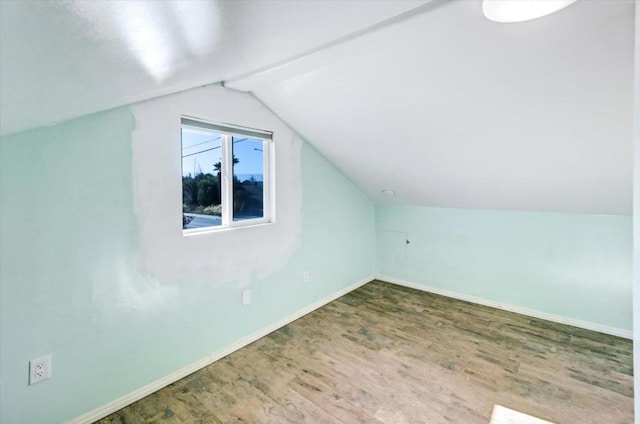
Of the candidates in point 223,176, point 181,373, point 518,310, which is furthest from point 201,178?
point 518,310

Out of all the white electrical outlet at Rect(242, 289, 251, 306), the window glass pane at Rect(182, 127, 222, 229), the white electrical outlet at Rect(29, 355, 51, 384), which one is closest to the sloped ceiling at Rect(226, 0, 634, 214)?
the window glass pane at Rect(182, 127, 222, 229)

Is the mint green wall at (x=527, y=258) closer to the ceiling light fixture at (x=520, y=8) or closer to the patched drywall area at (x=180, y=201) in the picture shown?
the patched drywall area at (x=180, y=201)

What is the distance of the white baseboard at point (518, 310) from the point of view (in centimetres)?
279

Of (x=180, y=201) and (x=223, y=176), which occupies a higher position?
(x=223, y=176)

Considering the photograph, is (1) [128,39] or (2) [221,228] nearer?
(1) [128,39]

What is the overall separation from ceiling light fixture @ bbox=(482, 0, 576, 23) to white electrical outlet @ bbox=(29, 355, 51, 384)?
2689mm

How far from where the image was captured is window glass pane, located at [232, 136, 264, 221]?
104 inches

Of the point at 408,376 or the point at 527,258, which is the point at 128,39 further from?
the point at 527,258

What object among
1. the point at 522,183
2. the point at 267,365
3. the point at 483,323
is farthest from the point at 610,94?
the point at 267,365

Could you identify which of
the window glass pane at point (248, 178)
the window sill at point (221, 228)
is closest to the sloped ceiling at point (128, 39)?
the window sill at point (221, 228)

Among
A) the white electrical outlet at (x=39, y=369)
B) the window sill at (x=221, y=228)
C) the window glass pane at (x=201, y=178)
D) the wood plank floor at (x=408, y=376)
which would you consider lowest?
the wood plank floor at (x=408, y=376)

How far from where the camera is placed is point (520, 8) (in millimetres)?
1256

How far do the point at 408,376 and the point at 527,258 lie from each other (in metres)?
1.87

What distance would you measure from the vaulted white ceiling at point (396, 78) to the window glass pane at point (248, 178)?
16.1 inches
